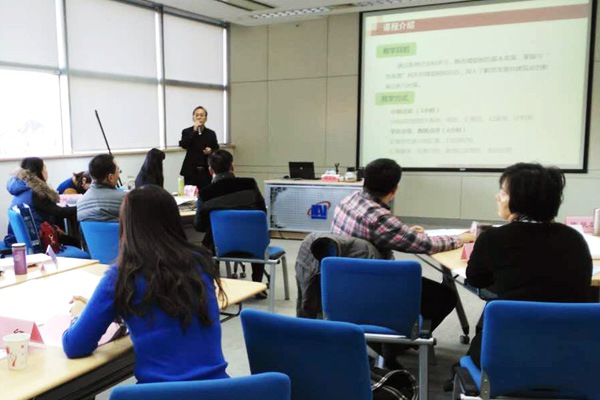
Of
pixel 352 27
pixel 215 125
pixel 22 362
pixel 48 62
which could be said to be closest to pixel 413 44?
pixel 352 27

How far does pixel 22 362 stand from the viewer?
4.33ft

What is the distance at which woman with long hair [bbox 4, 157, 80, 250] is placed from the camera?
3.77 m

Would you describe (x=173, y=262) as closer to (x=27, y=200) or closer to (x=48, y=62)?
(x=27, y=200)

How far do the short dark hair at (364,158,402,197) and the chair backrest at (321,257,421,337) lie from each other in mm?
580

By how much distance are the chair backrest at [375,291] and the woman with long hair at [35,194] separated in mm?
2641

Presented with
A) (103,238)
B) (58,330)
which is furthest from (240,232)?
(58,330)

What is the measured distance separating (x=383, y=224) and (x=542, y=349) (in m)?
1.02

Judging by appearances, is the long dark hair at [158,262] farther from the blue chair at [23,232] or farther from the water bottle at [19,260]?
the blue chair at [23,232]

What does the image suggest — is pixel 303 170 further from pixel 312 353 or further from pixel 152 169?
pixel 312 353

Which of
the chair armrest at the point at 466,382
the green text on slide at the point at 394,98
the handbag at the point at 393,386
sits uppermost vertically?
the green text on slide at the point at 394,98

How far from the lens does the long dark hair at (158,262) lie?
135cm

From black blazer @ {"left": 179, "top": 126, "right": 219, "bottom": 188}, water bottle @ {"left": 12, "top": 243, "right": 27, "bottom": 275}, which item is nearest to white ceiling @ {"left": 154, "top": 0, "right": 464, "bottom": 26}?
black blazer @ {"left": 179, "top": 126, "right": 219, "bottom": 188}

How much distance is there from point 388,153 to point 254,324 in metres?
6.08

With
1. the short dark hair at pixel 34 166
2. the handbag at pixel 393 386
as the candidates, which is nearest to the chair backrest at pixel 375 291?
the handbag at pixel 393 386
